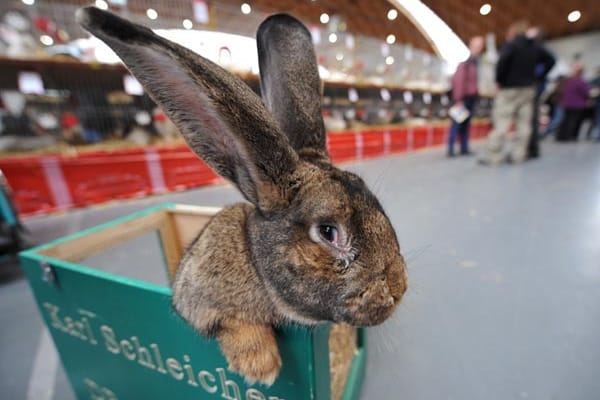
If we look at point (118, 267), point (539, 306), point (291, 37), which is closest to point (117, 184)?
point (118, 267)

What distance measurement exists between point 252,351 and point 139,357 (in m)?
0.36

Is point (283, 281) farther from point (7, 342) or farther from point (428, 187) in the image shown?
point (428, 187)

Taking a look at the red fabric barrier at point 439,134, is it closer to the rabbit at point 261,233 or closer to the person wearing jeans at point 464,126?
the person wearing jeans at point 464,126

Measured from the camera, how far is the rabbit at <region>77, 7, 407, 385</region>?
1.29 ft

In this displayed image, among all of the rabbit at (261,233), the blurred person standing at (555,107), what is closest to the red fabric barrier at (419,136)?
the blurred person standing at (555,107)

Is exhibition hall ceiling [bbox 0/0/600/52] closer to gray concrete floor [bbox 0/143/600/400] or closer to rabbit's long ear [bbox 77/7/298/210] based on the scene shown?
rabbit's long ear [bbox 77/7/298/210]

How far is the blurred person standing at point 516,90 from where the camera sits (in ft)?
10.5

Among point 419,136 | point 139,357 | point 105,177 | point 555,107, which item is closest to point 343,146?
point 419,136

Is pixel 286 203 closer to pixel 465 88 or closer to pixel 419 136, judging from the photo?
pixel 465 88

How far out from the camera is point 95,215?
2.27m

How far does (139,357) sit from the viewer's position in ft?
2.20

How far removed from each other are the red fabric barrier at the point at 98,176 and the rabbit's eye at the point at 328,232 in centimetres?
158

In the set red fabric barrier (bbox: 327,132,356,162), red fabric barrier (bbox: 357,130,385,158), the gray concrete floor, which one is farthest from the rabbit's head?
red fabric barrier (bbox: 357,130,385,158)

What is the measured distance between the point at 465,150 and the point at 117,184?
466 cm
